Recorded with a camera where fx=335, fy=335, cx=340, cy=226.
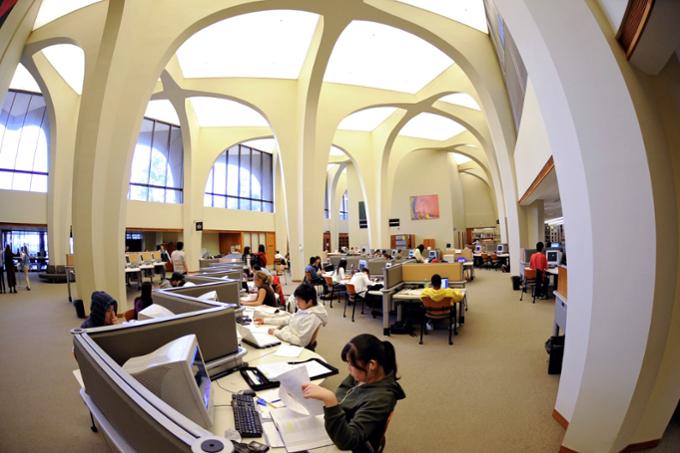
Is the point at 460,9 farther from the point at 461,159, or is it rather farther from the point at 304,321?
the point at 461,159

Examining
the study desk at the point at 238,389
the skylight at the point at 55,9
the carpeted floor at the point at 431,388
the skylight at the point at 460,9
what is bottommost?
the carpeted floor at the point at 431,388

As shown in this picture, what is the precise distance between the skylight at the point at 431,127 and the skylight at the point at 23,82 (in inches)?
637

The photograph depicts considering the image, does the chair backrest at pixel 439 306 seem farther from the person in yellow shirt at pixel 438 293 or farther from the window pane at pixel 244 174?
Answer: the window pane at pixel 244 174

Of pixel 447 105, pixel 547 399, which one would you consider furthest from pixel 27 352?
pixel 447 105

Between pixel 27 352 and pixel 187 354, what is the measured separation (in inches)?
215

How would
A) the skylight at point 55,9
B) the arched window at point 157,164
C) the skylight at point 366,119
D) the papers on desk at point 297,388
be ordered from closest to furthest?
the papers on desk at point 297,388
the skylight at point 55,9
the arched window at point 157,164
the skylight at point 366,119

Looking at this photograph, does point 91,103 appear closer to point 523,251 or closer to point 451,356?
point 451,356

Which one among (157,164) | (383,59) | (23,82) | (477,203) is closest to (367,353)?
(383,59)

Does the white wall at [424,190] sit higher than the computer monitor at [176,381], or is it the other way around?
the white wall at [424,190]

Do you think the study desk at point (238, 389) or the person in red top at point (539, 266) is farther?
the person in red top at point (539, 266)

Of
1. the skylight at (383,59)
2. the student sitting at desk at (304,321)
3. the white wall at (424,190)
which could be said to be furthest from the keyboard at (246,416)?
the white wall at (424,190)

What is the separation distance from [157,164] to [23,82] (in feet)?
18.3

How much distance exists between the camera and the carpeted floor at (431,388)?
2.83 meters

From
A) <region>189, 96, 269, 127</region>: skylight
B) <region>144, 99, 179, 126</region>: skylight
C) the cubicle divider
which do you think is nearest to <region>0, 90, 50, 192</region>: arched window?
<region>144, 99, 179, 126</region>: skylight
